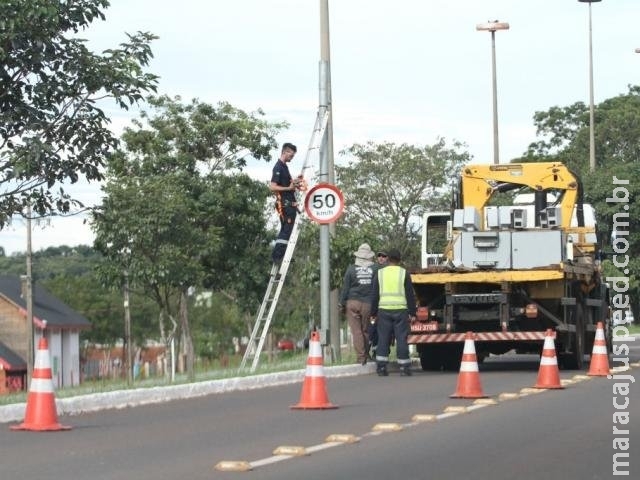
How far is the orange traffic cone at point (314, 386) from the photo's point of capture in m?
15.8

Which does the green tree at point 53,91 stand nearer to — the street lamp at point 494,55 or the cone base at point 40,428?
the cone base at point 40,428

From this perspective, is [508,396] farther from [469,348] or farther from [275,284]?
[275,284]

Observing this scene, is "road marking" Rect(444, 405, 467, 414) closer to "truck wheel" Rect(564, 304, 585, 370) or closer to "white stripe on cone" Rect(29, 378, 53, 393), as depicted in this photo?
"white stripe on cone" Rect(29, 378, 53, 393)

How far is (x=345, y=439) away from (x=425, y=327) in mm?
10892

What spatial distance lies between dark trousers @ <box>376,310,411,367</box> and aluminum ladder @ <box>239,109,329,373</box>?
1682 millimetres

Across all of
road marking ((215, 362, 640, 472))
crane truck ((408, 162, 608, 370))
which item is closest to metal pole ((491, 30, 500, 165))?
crane truck ((408, 162, 608, 370))

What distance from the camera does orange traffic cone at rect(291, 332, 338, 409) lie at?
1581cm

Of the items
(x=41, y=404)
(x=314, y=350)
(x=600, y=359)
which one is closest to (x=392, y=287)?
(x=600, y=359)

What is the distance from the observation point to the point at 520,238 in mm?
22719

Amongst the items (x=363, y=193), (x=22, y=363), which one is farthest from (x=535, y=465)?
(x=22, y=363)

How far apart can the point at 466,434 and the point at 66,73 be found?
9794 mm

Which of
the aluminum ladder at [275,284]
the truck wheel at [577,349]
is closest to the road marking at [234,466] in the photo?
the aluminum ladder at [275,284]

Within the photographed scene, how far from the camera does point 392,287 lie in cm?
2169

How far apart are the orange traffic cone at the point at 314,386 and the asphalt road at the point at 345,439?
0.21m
